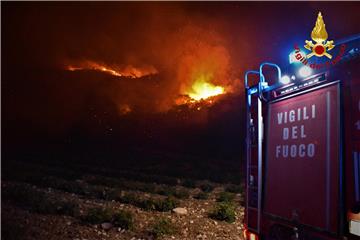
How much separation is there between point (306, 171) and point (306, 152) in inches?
7.9

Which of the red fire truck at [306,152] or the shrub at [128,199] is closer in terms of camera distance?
the red fire truck at [306,152]

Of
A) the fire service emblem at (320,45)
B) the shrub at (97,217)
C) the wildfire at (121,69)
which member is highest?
the wildfire at (121,69)

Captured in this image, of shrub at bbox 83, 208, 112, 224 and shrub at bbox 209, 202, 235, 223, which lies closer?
shrub at bbox 83, 208, 112, 224

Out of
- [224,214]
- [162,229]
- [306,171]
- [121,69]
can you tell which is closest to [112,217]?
[162,229]

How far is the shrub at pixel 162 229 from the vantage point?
9.28 m

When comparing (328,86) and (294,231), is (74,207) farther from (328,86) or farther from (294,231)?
(328,86)

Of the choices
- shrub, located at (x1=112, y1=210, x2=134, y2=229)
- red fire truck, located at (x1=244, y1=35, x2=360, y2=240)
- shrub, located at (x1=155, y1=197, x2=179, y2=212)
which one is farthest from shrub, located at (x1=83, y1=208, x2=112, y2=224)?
red fire truck, located at (x1=244, y1=35, x2=360, y2=240)

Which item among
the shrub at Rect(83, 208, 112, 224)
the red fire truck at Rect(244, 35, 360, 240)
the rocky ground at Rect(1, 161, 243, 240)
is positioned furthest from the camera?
the shrub at Rect(83, 208, 112, 224)

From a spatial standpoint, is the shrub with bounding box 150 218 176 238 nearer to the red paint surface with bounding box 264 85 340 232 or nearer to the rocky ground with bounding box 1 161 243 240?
the rocky ground with bounding box 1 161 243 240

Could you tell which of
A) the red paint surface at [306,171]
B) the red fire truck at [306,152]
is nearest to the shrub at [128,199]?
the red fire truck at [306,152]

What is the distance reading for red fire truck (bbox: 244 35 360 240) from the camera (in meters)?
3.62

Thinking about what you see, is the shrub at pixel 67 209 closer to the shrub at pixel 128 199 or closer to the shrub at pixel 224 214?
the shrub at pixel 128 199

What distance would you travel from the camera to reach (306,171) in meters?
4.16

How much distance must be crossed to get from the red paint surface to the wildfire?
5632 cm
